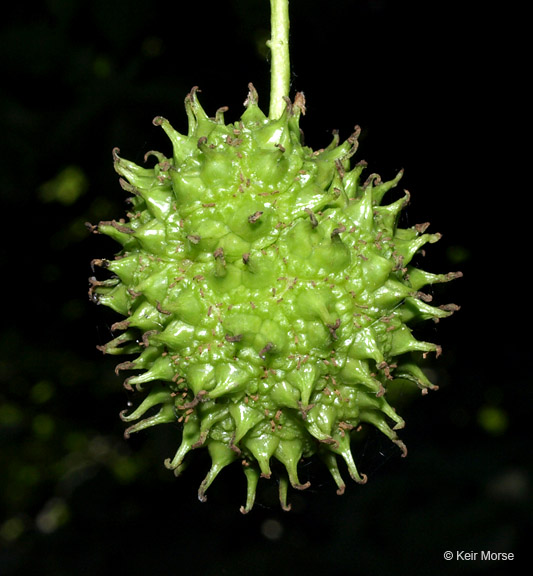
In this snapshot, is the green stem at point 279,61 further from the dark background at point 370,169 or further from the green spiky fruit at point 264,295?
the dark background at point 370,169

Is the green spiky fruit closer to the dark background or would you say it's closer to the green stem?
the green stem

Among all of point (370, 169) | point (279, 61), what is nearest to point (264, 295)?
point (279, 61)

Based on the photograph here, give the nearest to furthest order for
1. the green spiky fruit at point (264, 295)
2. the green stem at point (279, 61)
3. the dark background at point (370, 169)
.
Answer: the green spiky fruit at point (264, 295), the green stem at point (279, 61), the dark background at point (370, 169)

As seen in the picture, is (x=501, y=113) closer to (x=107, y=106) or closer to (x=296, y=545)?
(x=107, y=106)

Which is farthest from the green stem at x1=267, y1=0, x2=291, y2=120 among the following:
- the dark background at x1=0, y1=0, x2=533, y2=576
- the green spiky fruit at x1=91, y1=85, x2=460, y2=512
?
the dark background at x1=0, y1=0, x2=533, y2=576

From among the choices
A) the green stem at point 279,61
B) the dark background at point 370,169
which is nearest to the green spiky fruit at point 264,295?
the green stem at point 279,61

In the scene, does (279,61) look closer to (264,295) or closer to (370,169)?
(264,295)
